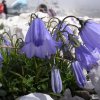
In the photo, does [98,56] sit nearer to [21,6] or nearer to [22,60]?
[22,60]

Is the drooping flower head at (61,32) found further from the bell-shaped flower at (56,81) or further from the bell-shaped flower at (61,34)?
the bell-shaped flower at (56,81)

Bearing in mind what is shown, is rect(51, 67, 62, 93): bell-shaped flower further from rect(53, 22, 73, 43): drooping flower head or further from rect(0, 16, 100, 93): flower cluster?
rect(53, 22, 73, 43): drooping flower head

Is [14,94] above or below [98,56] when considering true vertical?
below

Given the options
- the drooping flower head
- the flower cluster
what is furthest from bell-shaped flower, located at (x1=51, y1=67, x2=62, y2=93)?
the drooping flower head

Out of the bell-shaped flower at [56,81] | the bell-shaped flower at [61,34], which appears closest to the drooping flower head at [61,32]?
the bell-shaped flower at [61,34]

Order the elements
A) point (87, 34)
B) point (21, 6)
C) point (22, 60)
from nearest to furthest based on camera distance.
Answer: point (87, 34) → point (22, 60) → point (21, 6)

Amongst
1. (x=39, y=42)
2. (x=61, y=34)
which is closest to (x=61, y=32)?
(x=61, y=34)

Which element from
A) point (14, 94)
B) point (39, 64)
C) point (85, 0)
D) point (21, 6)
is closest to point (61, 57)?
point (39, 64)
